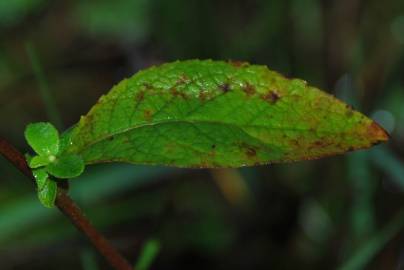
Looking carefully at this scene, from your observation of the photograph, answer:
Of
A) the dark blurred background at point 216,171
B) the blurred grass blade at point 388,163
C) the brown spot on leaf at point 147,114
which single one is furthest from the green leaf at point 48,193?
the blurred grass blade at point 388,163

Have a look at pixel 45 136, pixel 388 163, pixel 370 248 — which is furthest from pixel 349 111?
pixel 388 163

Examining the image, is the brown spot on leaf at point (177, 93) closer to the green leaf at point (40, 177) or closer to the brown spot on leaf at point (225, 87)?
the brown spot on leaf at point (225, 87)

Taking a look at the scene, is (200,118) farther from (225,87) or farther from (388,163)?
(388,163)

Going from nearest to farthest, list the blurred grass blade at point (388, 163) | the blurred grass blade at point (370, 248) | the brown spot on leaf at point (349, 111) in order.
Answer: the brown spot on leaf at point (349, 111) → the blurred grass blade at point (370, 248) → the blurred grass blade at point (388, 163)

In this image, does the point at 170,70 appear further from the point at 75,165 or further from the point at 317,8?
the point at 317,8

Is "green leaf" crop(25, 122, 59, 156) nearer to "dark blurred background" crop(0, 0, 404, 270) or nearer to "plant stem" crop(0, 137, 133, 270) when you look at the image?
"plant stem" crop(0, 137, 133, 270)

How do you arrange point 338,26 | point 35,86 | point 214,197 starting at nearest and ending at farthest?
point 214,197
point 338,26
point 35,86

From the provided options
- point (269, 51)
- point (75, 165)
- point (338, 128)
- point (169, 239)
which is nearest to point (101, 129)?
point (75, 165)
